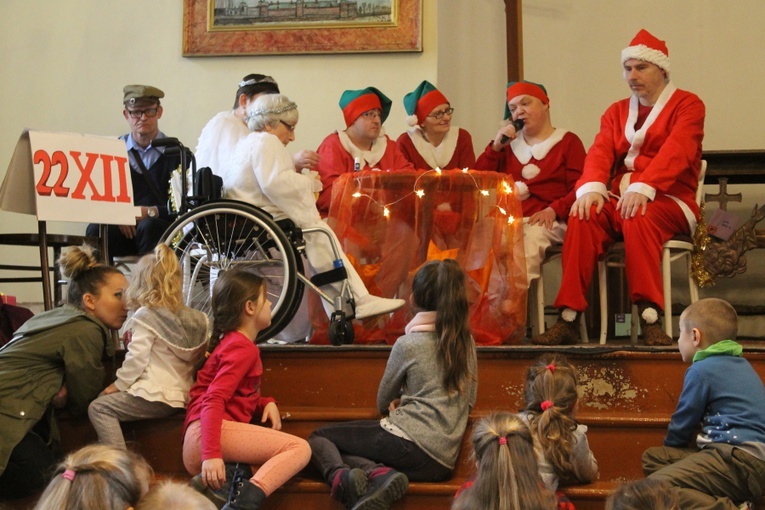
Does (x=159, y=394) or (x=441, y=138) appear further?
(x=441, y=138)

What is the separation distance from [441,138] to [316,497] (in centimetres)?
231

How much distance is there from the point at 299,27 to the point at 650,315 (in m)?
2.48

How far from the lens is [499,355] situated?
3088 millimetres

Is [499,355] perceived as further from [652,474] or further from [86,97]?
[86,97]

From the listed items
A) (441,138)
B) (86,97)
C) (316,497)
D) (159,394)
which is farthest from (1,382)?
(86,97)

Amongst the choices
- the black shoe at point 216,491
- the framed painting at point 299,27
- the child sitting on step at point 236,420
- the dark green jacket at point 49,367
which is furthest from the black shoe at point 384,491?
the framed painting at point 299,27

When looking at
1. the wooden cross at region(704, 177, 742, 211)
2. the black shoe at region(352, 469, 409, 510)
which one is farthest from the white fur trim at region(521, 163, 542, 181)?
the black shoe at region(352, 469, 409, 510)

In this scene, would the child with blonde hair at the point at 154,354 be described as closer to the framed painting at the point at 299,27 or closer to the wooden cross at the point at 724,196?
the framed painting at the point at 299,27

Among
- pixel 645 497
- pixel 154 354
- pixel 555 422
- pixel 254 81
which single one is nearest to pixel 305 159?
pixel 254 81

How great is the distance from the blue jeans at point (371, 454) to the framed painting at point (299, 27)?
8.74 feet

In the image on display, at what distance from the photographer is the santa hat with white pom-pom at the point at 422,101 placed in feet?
14.7

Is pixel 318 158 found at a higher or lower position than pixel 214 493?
higher

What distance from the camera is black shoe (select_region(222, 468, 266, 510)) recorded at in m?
2.51

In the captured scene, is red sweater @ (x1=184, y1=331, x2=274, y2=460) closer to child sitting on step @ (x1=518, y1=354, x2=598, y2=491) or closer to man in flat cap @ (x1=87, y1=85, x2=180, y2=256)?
child sitting on step @ (x1=518, y1=354, x2=598, y2=491)
